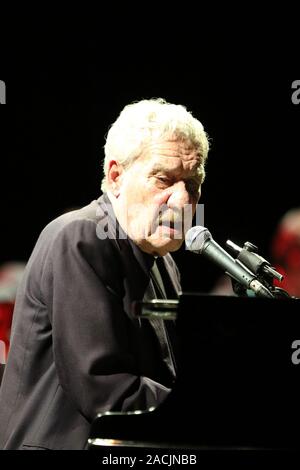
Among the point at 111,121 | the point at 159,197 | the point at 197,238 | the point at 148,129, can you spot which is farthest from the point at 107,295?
the point at 111,121

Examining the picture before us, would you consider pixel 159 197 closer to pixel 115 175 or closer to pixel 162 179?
pixel 162 179

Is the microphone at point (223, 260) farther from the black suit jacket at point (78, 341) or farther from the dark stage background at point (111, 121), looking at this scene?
the dark stage background at point (111, 121)

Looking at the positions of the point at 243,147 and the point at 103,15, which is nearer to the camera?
the point at 103,15

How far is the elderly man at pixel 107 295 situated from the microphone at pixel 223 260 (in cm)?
19

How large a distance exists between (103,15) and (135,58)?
0.27m

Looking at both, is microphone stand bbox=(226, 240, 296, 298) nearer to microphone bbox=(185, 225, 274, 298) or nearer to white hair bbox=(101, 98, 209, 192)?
microphone bbox=(185, 225, 274, 298)

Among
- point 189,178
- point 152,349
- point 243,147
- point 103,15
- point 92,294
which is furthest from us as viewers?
point 243,147

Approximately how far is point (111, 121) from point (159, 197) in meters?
1.49

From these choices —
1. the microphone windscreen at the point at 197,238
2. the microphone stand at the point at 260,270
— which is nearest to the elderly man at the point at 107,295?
the microphone windscreen at the point at 197,238

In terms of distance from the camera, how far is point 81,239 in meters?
2.04

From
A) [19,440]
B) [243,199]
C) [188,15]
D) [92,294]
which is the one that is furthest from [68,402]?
[188,15]

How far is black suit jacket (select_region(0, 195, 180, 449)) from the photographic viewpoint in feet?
6.27

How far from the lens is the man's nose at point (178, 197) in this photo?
225cm

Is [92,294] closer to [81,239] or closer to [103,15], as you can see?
[81,239]
